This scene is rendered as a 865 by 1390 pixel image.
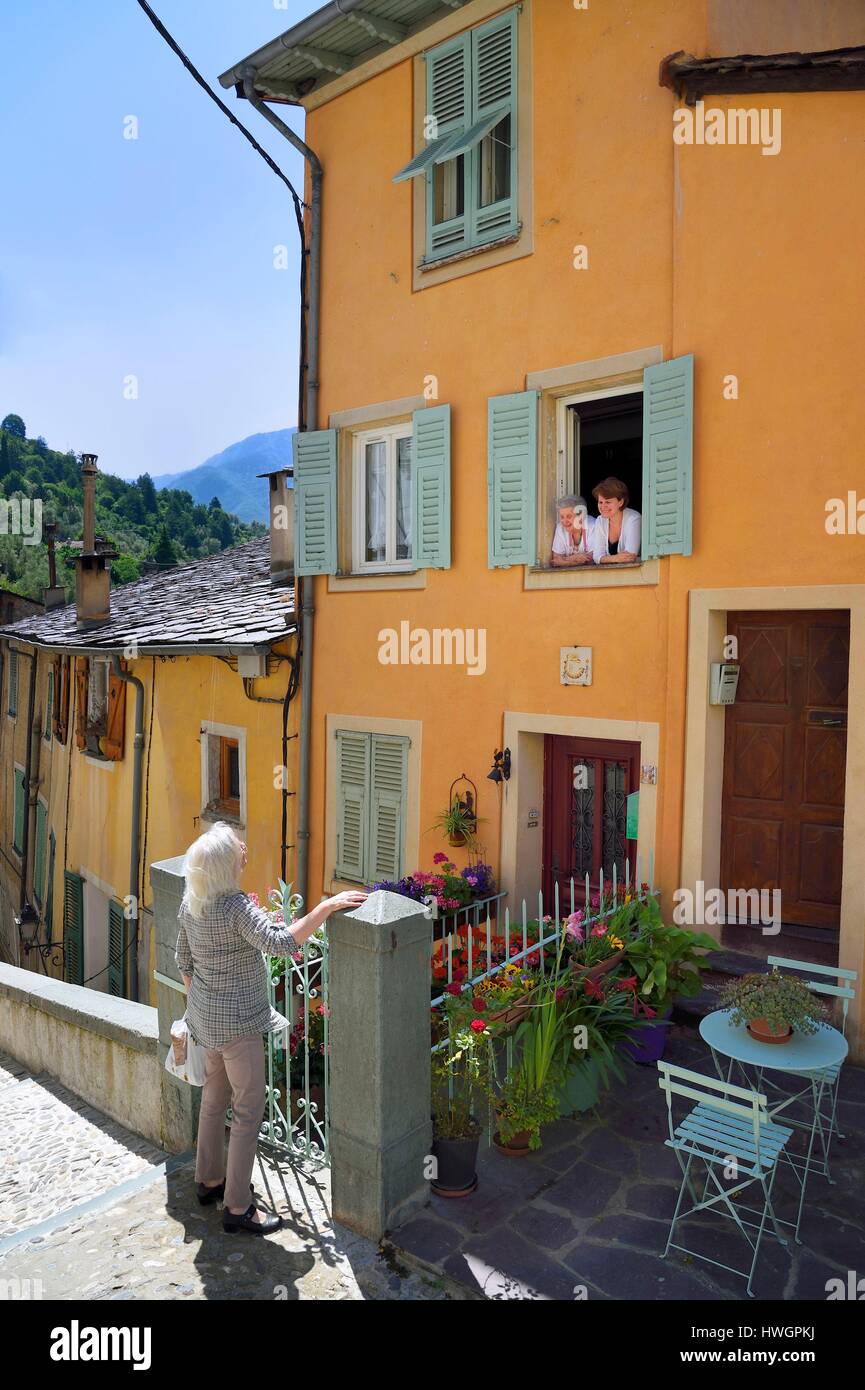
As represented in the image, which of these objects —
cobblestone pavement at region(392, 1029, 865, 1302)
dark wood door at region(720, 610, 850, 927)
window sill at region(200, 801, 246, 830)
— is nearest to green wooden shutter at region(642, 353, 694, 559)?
dark wood door at region(720, 610, 850, 927)

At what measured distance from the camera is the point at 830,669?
6.78 metres

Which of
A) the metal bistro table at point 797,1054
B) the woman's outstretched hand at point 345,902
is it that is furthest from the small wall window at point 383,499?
the metal bistro table at point 797,1054

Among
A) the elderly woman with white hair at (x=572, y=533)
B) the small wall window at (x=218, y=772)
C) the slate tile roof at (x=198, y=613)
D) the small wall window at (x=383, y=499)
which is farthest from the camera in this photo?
the small wall window at (x=218, y=772)

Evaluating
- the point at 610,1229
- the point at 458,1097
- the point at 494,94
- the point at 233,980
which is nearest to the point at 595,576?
the point at 458,1097

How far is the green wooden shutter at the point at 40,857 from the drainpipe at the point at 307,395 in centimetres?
964

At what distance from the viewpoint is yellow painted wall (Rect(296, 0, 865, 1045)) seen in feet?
20.1

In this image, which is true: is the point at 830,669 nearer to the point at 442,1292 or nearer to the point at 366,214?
the point at 442,1292

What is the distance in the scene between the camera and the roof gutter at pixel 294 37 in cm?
826

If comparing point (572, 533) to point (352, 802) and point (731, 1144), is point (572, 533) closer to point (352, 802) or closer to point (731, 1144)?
point (352, 802)

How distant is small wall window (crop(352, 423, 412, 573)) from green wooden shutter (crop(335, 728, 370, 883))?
179cm

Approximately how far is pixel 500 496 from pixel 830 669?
3.01 m

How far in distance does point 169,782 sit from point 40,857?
24.5 feet

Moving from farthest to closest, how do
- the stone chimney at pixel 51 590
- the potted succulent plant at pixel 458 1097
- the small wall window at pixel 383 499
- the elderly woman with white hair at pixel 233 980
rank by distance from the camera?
the stone chimney at pixel 51 590
the small wall window at pixel 383 499
the potted succulent plant at pixel 458 1097
the elderly woman with white hair at pixel 233 980

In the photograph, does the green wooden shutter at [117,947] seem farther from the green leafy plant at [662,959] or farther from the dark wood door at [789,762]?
Answer: the dark wood door at [789,762]
